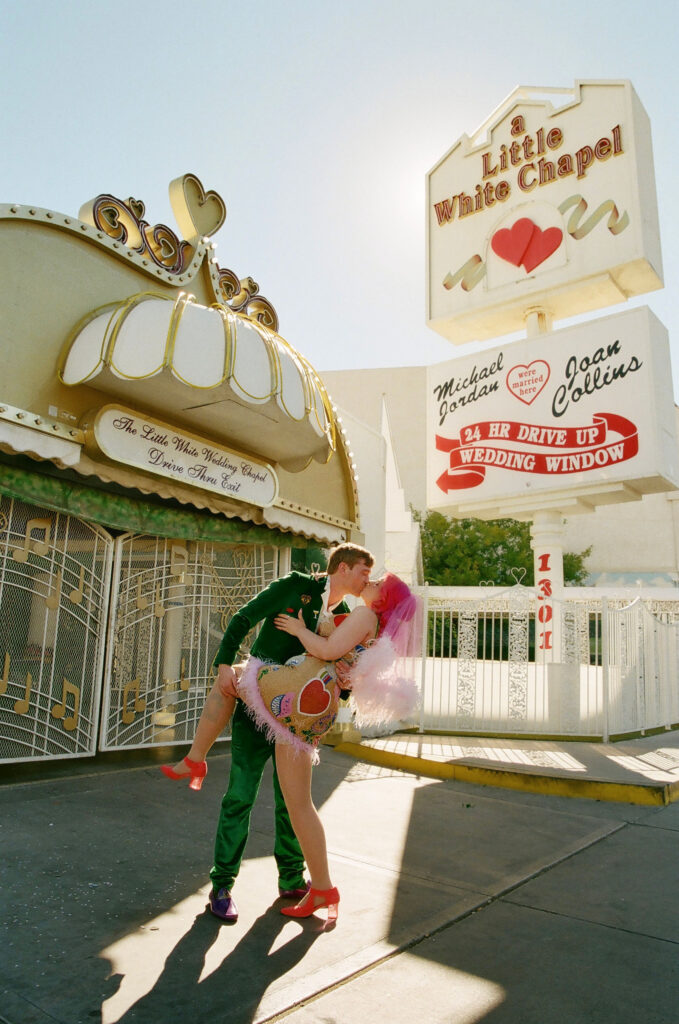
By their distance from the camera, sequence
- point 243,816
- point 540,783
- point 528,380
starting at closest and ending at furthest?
point 243,816 → point 540,783 → point 528,380

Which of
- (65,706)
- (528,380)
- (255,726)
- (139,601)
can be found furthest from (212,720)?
(528,380)

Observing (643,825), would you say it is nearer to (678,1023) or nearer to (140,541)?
(678,1023)

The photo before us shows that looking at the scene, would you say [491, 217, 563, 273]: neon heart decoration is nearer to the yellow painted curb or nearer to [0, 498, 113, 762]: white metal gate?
the yellow painted curb

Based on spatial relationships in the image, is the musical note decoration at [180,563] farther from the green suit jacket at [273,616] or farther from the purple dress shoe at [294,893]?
the purple dress shoe at [294,893]

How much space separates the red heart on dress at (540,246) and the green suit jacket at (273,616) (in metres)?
11.4

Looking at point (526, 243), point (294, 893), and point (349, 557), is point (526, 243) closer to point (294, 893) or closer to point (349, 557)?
point (349, 557)

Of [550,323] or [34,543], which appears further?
[550,323]

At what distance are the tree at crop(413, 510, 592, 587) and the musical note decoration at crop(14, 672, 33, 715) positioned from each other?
21.8 metres

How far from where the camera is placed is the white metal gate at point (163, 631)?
6.85 meters

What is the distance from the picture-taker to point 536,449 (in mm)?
12578

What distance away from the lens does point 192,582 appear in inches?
297

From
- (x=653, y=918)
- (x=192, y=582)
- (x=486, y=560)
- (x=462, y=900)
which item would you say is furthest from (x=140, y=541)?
(x=486, y=560)

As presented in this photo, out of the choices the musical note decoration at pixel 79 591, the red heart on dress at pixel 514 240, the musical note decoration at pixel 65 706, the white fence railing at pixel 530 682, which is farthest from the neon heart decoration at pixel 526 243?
the musical note decoration at pixel 65 706

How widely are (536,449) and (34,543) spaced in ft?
29.3
